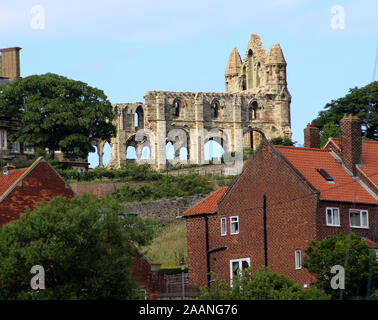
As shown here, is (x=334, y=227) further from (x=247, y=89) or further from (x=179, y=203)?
(x=247, y=89)

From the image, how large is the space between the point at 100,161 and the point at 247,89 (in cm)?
2410

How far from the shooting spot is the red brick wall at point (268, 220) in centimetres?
7019

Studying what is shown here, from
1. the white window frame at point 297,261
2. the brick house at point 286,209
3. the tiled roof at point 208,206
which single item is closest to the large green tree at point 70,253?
the white window frame at point 297,261

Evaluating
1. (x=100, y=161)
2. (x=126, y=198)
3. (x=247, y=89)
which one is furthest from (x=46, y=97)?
(x=247, y=89)

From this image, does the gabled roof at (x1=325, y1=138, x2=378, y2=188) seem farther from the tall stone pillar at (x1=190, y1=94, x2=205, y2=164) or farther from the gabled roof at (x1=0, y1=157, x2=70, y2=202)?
the tall stone pillar at (x1=190, y1=94, x2=205, y2=164)

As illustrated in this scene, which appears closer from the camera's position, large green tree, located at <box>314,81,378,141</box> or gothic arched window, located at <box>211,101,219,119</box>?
large green tree, located at <box>314,81,378,141</box>

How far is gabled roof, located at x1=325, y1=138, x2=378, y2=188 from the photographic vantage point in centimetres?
7369

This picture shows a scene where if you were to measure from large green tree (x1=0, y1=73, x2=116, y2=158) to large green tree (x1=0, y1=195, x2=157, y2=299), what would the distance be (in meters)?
49.1

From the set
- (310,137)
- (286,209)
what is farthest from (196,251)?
(310,137)

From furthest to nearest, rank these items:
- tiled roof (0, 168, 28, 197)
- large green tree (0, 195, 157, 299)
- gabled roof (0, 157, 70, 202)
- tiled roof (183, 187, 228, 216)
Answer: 1. tiled roof (183, 187, 228, 216)
2. tiled roof (0, 168, 28, 197)
3. gabled roof (0, 157, 70, 202)
4. large green tree (0, 195, 157, 299)

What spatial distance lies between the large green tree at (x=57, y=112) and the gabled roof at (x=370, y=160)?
3578cm

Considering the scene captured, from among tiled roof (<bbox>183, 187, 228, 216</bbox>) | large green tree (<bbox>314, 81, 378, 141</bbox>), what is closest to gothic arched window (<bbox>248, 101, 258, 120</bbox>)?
large green tree (<bbox>314, 81, 378, 141</bbox>)

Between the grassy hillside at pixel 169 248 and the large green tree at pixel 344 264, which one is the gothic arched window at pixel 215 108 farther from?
the large green tree at pixel 344 264

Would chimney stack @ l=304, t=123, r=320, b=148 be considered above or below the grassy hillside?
above
